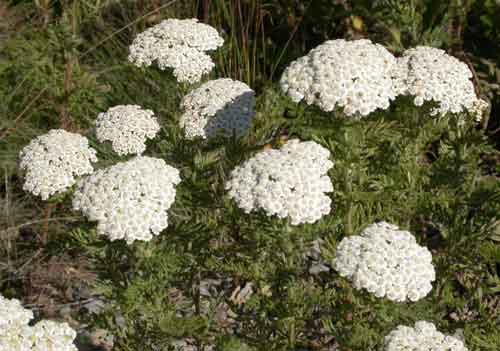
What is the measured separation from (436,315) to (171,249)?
1.26 metres

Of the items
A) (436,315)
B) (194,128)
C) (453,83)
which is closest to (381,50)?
(453,83)

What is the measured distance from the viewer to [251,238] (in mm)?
3352

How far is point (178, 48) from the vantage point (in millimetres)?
3912

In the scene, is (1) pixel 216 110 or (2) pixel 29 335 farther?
(1) pixel 216 110

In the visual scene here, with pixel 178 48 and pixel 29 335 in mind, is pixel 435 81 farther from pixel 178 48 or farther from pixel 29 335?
pixel 29 335

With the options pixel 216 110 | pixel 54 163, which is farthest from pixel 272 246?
pixel 54 163

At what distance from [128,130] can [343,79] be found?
45.6 inches

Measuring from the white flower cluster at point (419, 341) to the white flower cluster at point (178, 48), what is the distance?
6.00ft

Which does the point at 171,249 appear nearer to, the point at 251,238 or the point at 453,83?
the point at 251,238

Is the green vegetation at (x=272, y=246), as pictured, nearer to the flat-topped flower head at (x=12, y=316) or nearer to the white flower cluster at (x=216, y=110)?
the white flower cluster at (x=216, y=110)

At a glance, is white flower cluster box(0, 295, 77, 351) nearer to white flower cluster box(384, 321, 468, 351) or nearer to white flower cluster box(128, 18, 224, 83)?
white flower cluster box(384, 321, 468, 351)

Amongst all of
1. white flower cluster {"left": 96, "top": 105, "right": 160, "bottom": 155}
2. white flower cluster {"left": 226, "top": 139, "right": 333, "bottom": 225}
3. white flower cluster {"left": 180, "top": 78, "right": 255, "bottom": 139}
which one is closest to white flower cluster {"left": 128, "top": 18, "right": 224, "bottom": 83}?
white flower cluster {"left": 180, "top": 78, "right": 255, "bottom": 139}

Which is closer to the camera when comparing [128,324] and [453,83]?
[128,324]

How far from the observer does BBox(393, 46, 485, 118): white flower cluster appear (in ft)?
11.2
